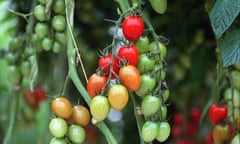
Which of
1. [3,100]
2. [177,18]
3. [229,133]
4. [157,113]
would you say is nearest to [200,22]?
[177,18]

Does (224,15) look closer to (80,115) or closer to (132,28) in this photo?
(132,28)

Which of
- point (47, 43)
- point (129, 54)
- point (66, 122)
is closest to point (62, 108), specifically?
point (66, 122)

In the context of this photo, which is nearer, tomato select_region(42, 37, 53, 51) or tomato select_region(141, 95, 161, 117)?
tomato select_region(141, 95, 161, 117)

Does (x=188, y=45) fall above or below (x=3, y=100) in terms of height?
above

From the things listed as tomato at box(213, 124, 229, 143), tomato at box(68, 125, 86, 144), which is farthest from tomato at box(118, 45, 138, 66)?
tomato at box(213, 124, 229, 143)

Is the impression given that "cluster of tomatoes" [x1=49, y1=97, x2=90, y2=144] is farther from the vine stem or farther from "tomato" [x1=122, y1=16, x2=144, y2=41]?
"tomato" [x1=122, y1=16, x2=144, y2=41]

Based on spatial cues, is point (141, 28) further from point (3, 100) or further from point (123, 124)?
point (3, 100)
